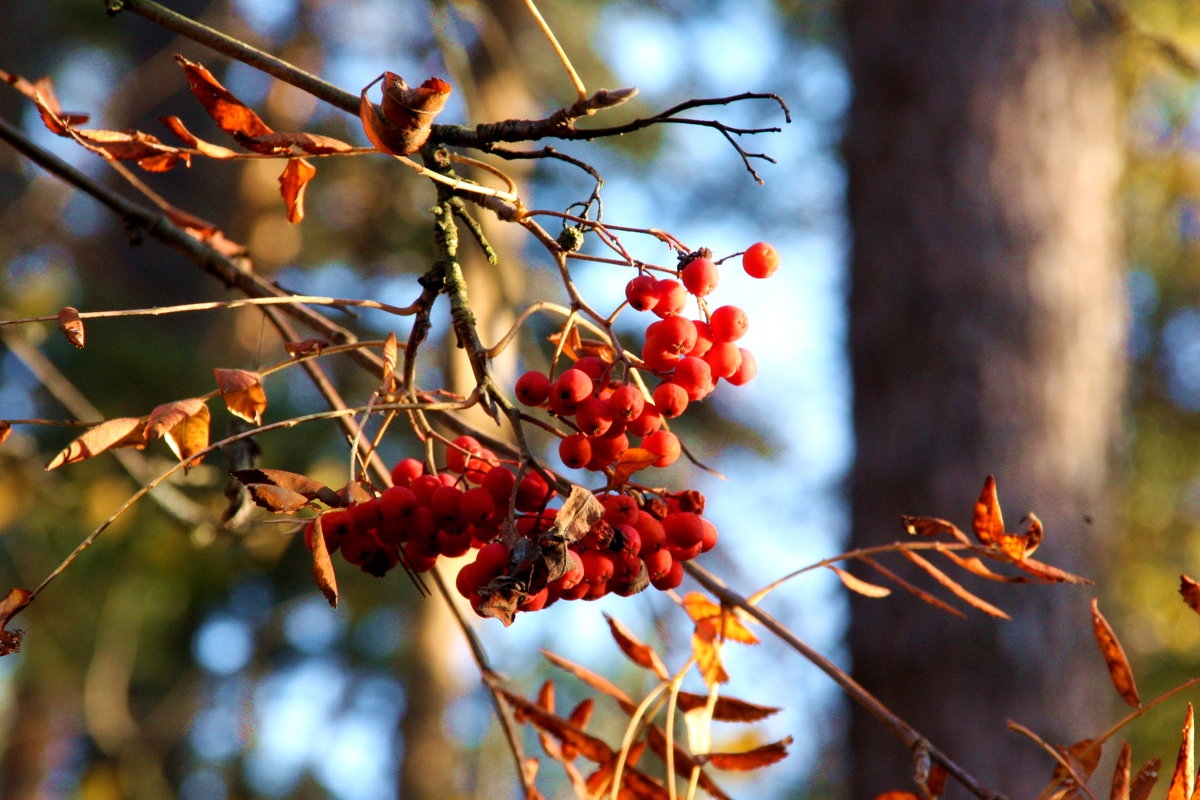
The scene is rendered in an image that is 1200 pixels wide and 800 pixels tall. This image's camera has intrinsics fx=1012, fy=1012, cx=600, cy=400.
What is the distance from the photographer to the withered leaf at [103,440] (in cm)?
66

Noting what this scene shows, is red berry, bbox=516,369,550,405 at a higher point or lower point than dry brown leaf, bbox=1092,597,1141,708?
higher

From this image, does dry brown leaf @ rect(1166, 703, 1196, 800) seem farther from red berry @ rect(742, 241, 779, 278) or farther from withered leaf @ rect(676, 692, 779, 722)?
red berry @ rect(742, 241, 779, 278)

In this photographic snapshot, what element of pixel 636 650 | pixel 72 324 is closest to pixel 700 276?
pixel 636 650

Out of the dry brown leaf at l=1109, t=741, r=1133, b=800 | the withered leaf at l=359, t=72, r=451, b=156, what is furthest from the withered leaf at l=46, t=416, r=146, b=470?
the dry brown leaf at l=1109, t=741, r=1133, b=800

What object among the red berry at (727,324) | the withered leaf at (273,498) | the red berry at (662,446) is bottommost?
the withered leaf at (273,498)

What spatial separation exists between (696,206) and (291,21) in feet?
7.78

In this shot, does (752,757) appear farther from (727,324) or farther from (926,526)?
(727,324)

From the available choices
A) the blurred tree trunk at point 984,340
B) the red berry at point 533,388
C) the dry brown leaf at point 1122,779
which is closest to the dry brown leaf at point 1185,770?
the dry brown leaf at point 1122,779

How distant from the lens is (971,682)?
7.32 feet

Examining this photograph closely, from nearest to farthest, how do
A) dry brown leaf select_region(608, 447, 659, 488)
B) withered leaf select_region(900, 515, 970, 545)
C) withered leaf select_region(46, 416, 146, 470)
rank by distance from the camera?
withered leaf select_region(46, 416, 146, 470), dry brown leaf select_region(608, 447, 659, 488), withered leaf select_region(900, 515, 970, 545)

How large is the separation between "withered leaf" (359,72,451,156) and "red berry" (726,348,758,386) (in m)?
0.33

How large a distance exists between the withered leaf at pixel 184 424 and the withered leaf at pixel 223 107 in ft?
0.69

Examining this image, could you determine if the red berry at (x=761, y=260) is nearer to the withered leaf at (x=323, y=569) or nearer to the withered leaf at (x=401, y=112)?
the withered leaf at (x=401, y=112)

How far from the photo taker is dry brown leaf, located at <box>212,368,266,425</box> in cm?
75
